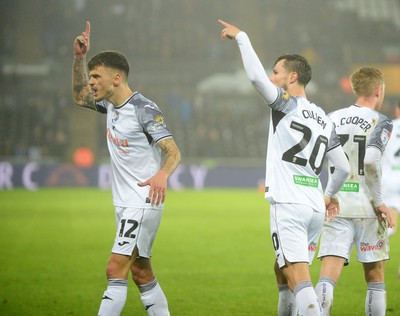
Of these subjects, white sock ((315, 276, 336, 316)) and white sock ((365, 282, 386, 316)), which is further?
white sock ((365, 282, 386, 316))

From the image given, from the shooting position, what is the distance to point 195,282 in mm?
9664

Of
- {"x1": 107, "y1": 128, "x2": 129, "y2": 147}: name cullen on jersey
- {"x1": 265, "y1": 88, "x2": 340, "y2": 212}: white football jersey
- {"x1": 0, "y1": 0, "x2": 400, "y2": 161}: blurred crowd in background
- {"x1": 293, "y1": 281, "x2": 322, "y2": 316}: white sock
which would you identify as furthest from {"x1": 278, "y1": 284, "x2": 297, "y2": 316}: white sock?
{"x1": 0, "y1": 0, "x2": 400, "y2": 161}: blurred crowd in background

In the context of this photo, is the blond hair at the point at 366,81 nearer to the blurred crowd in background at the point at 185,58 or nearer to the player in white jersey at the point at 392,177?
Result: the player in white jersey at the point at 392,177

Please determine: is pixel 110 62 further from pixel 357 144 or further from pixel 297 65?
pixel 357 144

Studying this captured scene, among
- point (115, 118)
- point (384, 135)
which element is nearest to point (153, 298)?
point (115, 118)

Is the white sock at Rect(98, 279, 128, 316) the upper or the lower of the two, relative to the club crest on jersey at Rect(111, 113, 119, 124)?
lower

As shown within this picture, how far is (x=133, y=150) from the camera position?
595cm

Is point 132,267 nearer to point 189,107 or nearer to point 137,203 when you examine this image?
point 137,203

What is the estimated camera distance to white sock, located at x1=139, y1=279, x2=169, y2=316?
609 centimetres

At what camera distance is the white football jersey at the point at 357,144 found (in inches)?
251

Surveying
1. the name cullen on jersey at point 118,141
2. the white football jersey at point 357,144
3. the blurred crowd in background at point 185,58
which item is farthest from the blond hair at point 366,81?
the blurred crowd in background at point 185,58

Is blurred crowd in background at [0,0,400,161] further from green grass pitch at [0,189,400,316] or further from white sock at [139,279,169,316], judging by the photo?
white sock at [139,279,169,316]

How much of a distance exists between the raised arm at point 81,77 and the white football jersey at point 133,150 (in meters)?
0.63

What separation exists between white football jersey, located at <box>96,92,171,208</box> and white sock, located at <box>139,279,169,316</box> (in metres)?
0.66
